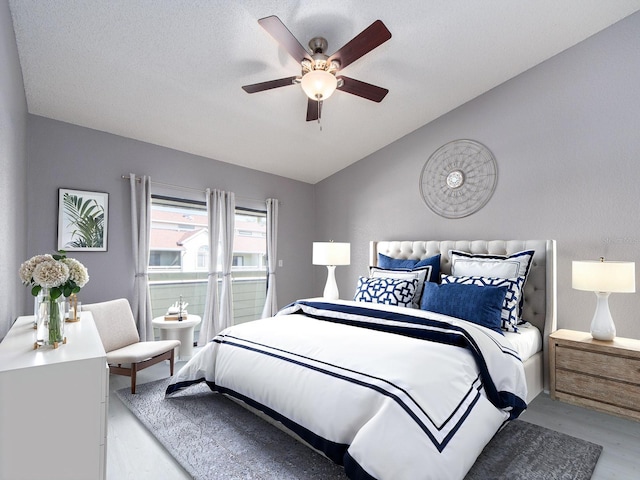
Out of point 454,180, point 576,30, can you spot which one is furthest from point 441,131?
point 576,30

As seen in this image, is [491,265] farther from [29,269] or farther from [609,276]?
[29,269]

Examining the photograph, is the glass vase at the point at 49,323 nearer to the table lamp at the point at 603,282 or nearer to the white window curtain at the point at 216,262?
the white window curtain at the point at 216,262

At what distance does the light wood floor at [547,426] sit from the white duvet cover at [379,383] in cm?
45

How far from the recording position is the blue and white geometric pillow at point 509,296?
2.83 m

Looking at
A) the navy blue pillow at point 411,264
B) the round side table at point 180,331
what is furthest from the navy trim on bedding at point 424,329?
the round side table at point 180,331

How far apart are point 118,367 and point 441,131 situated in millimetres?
3968

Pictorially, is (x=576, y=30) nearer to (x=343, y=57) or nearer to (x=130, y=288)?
(x=343, y=57)

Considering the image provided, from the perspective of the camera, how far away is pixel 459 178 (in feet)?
12.6

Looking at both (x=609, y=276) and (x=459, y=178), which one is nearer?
(x=609, y=276)

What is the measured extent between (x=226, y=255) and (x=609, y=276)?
147 inches

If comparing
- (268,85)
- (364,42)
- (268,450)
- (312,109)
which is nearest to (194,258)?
(312,109)

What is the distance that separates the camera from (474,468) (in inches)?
75.1

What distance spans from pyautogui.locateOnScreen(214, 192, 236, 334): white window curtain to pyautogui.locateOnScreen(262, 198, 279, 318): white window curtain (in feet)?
1.94

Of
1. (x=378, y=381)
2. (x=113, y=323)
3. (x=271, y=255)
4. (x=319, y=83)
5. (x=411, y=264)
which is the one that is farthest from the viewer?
(x=271, y=255)
